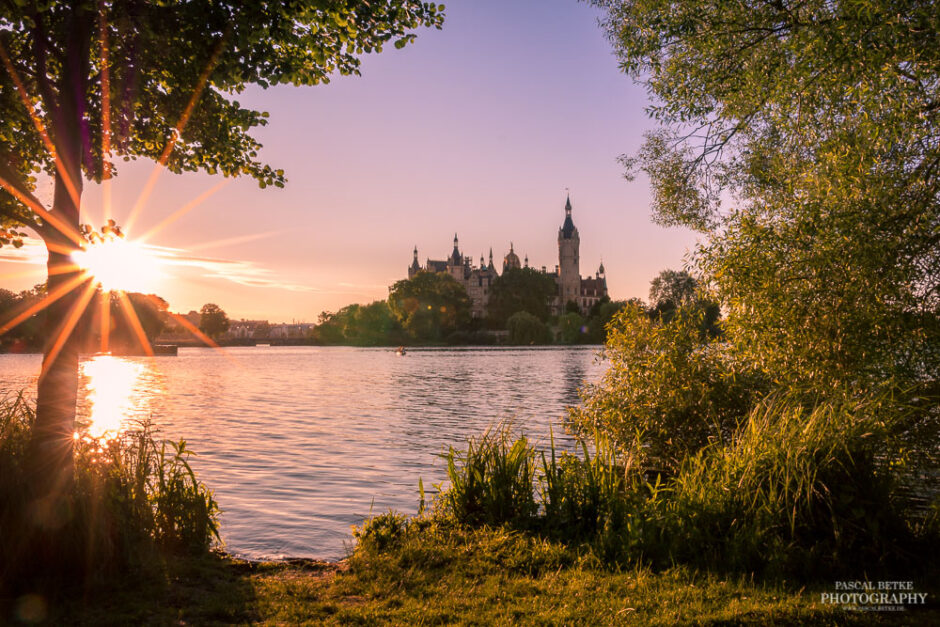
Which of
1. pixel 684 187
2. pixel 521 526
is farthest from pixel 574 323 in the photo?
pixel 521 526

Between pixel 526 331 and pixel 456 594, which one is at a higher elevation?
pixel 526 331

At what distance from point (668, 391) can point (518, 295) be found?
489ft

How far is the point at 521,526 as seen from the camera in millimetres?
8242

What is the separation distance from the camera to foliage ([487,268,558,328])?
160375mm

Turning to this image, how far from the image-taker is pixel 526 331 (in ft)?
447

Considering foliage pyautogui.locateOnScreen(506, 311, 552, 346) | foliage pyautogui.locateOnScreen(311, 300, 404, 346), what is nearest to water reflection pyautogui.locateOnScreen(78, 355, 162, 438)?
foliage pyautogui.locateOnScreen(506, 311, 552, 346)

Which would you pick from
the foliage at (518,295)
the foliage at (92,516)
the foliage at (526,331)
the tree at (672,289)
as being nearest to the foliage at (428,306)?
the foliage at (526,331)

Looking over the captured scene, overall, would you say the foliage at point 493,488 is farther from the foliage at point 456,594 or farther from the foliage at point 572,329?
the foliage at point 572,329

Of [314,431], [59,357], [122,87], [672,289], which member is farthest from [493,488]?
[314,431]

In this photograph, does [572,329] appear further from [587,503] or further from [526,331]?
[587,503]

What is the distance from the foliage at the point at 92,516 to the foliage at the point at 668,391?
308 inches

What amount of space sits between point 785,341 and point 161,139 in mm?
9718

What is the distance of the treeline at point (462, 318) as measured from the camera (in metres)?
139

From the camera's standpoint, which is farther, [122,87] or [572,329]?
[572,329]
